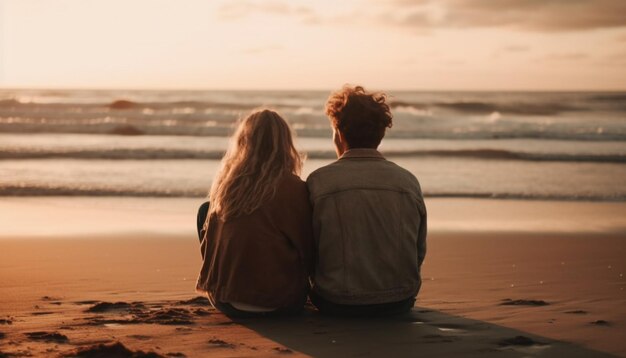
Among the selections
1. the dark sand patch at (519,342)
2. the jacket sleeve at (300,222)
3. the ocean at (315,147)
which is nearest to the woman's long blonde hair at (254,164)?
the jacket sleeve at (300,222)

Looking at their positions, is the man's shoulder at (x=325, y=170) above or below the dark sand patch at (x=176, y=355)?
above

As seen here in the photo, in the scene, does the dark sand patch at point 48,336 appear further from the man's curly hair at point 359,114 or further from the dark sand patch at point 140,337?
the man's curly hair at point 359,114

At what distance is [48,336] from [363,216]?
1628mm

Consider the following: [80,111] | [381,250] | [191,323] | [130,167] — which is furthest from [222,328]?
[80,111]

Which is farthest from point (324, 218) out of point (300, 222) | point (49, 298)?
point (49, 298)

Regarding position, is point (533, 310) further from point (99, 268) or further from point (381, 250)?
point (99, 268)

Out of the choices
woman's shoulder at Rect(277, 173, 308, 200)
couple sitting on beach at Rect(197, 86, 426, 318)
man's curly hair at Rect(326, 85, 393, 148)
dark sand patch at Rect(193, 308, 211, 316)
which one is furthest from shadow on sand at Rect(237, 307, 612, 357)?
man's curly hair at Rect(326, 85, 393, 148)

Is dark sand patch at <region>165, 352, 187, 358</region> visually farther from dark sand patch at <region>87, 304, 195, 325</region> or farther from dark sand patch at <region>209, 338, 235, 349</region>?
dark sand patch at <region>87, 304, 195, 325</region>

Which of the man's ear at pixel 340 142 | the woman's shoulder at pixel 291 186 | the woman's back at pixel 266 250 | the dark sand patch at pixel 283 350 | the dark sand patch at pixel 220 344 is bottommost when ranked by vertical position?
the dark sand patch at pixel 220 344

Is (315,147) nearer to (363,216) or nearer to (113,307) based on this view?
(113,307)

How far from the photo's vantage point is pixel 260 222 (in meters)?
4.34

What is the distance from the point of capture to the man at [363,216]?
430 centimetres

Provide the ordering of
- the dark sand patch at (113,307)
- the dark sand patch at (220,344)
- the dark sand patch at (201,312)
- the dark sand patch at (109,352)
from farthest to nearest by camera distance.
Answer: the dark sand patch at (113,307), the dark sand patch at (201,312), the dark sand patch at (220,344), the dark sand patch at (109,352)

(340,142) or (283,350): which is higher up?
(340,142)
